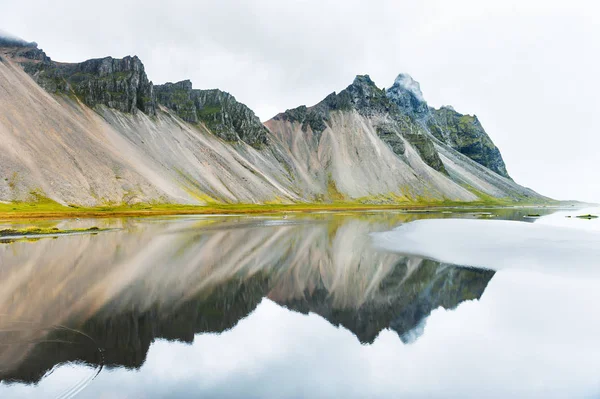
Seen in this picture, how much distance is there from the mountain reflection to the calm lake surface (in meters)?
0.11

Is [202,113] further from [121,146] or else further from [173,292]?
[173,292]

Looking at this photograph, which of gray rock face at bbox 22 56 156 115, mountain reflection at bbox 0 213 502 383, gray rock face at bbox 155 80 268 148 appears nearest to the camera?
mountain reflection at bbox 0 213 502 383

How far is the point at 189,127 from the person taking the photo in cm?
17612

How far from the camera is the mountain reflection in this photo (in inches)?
607

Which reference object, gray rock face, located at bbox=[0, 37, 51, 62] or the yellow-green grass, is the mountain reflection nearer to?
the yellow-green grass

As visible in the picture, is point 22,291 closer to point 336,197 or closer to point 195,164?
point 195,164

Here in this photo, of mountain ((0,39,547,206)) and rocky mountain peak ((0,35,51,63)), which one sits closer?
mountain ((0,39,547,206))

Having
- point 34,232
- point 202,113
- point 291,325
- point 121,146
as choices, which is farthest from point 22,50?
point 291,325

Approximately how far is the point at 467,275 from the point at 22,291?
2998 cm

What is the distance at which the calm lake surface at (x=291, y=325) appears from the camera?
42.9 feet

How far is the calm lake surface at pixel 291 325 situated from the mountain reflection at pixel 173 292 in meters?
0.11

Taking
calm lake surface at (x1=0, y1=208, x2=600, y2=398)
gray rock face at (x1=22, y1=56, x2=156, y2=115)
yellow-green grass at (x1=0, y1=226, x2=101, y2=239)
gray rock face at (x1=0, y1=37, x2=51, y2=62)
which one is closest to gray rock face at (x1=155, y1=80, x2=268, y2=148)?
gray rock face at (x1=22, y1=56, x2=156, y2=115)

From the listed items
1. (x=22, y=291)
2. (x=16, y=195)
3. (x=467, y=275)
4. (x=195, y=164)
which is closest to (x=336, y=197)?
(x=195, y=164)

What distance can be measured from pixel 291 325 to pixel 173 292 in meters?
8.04
